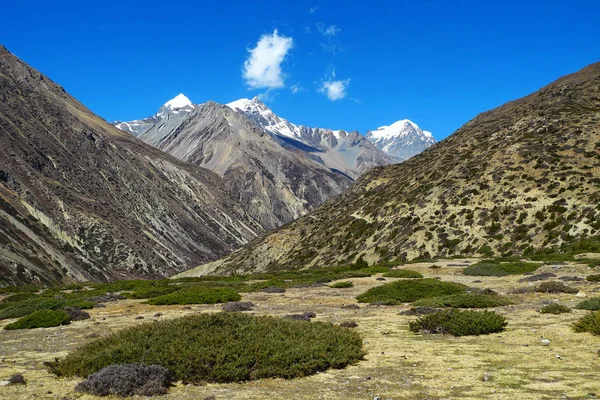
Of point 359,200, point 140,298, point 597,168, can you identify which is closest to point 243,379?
point 140,298

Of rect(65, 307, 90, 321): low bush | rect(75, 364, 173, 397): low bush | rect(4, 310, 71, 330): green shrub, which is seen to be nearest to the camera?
rect(75, 364, 173, 397): low bush

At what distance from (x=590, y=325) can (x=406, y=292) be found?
11.2 meters

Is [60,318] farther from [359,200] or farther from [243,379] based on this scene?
[359,200]

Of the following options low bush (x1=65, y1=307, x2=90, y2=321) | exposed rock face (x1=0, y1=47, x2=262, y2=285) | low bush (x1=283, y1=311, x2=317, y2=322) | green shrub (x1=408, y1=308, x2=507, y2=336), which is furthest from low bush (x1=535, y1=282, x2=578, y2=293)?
exposed rock face (x1=0, y1=47, x2=262, y2=285)

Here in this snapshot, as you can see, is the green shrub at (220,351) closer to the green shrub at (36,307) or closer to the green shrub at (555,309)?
the green shrub at (555,309)

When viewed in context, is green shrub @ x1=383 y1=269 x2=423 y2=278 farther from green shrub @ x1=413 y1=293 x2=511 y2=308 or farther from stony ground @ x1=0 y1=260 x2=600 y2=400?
stony ground @ x1=0 y1=260 x2=600 y2=400

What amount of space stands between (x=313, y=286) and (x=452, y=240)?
3416cm

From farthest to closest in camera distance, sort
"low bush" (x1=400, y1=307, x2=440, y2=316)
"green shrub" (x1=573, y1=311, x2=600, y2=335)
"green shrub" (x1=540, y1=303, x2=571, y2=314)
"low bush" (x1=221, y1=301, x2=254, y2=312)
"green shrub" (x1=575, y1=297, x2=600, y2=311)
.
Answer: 1. "low bush" (x1=221, y1=301, x2=254, y2=312)
2. "low bush" (x1=400, y1=307, x2=440, y2=316)
3. "green shrub" (x1=575, y1=297, x2=600, y2=311)
4. "green shrub" (x1=540, y1=303, x2=571, y2=314)
5. "green shrub" (x1=573, y1=311, x2=600, y2=335)

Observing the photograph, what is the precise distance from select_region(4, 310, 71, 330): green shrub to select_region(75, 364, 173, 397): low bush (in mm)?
11782

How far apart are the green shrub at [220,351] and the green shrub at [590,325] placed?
6.80m

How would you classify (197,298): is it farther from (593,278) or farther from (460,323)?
(593,278)

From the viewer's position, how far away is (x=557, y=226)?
5509 cm

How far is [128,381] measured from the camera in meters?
10.2

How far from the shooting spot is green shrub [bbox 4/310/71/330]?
20469 millimetres
